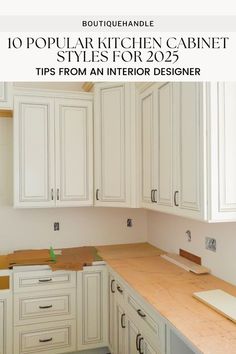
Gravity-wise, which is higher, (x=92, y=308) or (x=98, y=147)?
(x=98, y=147)

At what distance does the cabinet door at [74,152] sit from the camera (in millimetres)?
2607

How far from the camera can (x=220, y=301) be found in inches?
62.0

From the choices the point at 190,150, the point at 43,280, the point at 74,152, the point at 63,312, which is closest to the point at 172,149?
the point at 190,150

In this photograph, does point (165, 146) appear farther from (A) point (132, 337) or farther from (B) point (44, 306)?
(B) point (44, 306)

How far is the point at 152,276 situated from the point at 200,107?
1.13 m

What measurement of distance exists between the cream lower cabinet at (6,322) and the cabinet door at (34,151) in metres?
0.72

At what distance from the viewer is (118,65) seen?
1.96 m

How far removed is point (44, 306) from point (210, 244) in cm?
135

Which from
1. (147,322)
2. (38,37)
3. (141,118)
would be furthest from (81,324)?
(38,37)

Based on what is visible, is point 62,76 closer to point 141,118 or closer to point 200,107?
point 141,118

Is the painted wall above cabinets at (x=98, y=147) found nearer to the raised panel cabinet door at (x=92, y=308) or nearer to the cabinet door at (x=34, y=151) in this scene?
the cabinet door at (x=34, y=151)

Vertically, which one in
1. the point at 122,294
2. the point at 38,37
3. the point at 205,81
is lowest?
the point at 122,294

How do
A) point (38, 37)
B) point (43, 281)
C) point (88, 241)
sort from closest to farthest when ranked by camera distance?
point (38, 37), point (43, 281), point (88, 241)

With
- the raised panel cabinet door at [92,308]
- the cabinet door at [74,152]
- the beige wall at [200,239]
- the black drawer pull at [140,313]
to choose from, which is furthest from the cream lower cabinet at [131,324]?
the cabinet door at [74,152]
